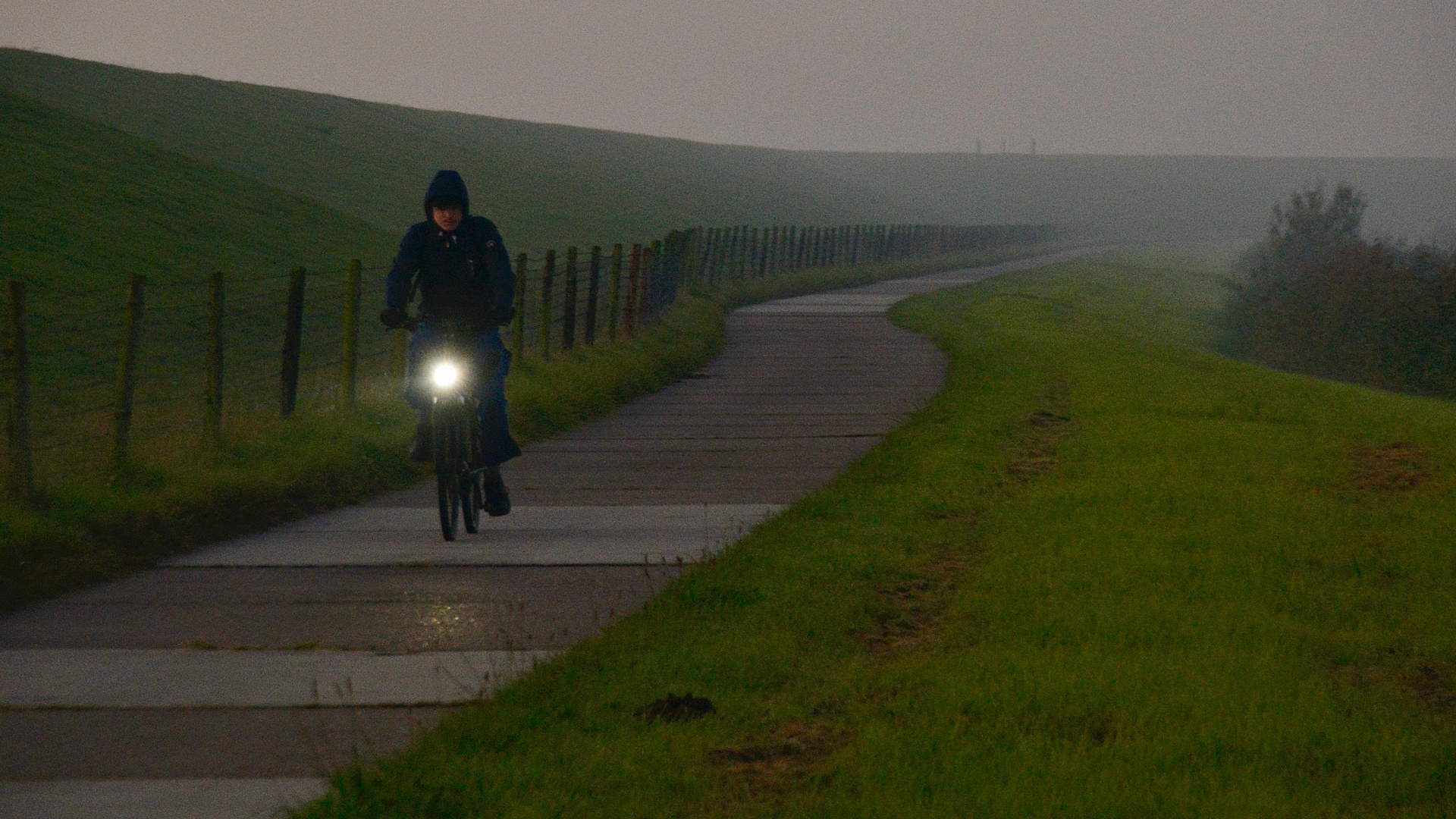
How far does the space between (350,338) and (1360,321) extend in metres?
29.0

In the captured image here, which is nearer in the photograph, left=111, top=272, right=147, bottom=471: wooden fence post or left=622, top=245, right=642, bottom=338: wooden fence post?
left=111, top=272, right=147, bottom=471: wooden fence post

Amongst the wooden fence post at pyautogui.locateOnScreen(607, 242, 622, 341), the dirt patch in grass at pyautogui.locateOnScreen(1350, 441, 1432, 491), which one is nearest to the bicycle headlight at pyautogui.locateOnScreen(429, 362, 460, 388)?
the dirt patch in grass at pyautogui.locateOnScreen(1350, 441, 1432, 491)

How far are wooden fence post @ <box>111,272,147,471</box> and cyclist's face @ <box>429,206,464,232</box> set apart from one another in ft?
7.04

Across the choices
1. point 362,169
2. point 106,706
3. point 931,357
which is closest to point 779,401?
point 931,357

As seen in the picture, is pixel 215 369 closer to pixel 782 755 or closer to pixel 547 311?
pixel 782 755

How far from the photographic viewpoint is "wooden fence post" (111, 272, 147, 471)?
11062 millimetres

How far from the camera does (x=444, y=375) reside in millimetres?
10477

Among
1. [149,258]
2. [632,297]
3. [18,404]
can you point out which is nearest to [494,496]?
[18,404]

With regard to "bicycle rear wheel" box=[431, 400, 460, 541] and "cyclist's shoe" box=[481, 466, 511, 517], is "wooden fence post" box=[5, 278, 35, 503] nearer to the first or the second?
"bicycle rear wheel" box=[431, 400, 460, 541]

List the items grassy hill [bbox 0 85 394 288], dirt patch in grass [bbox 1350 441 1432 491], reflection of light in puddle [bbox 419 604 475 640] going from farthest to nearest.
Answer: grassy hill [bbox 0 85 394 288], dirt patch in grass [bbox 1350 441 1432 491], reflection of light in puddle [bbox 419 604 475 640]

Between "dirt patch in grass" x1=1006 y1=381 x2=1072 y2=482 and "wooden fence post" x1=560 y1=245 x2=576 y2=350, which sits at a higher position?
"wooden fence post" x1=560 y1=245 x2=576 y2=350

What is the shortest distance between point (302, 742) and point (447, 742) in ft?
1.98

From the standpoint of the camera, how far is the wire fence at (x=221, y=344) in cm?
1148

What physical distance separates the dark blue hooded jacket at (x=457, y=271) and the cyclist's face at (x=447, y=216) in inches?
1.3
